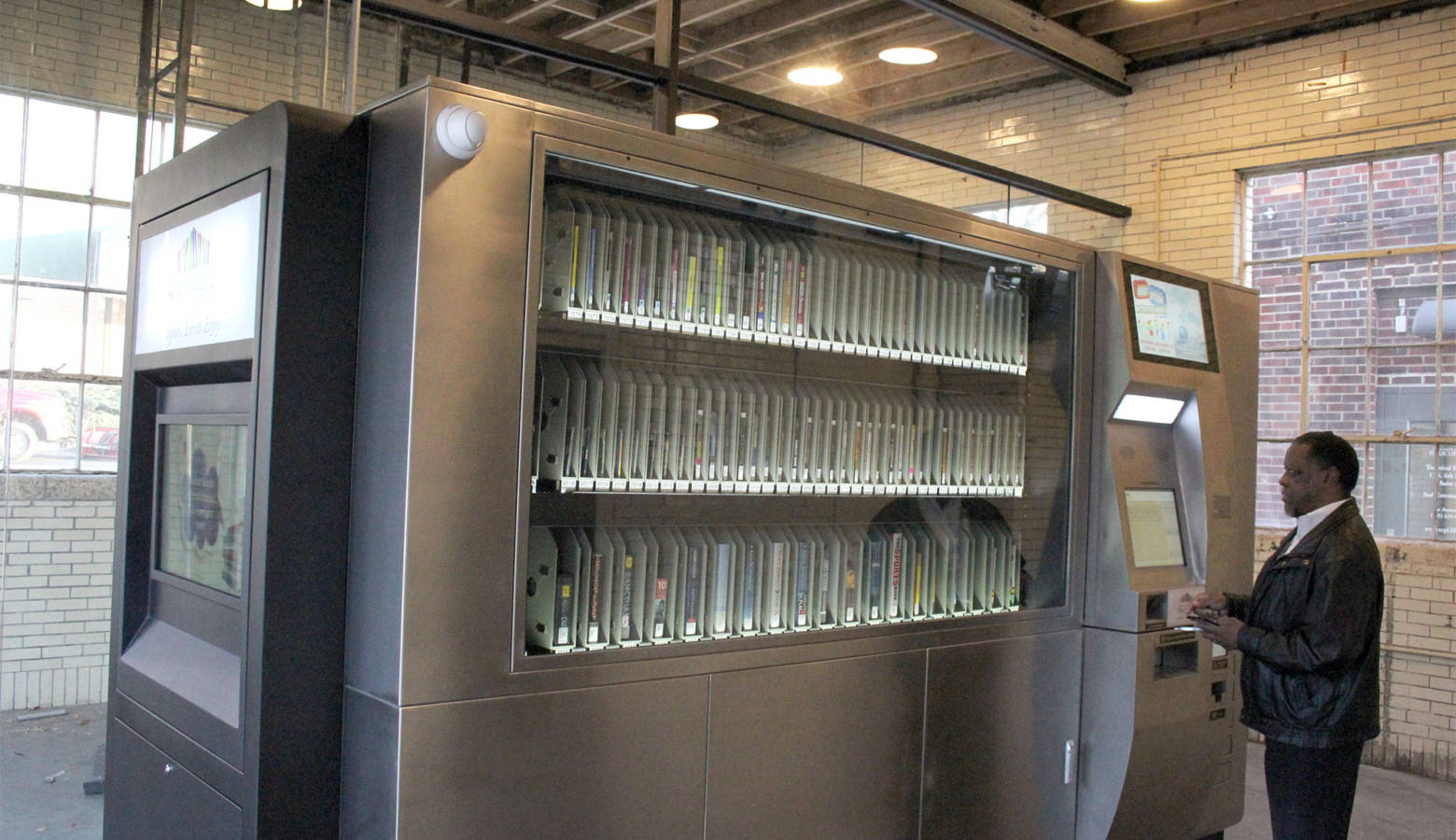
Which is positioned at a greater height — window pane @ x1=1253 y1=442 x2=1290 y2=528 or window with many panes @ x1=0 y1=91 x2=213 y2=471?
window with many panes @ x1=0 y1=91 x2=213 y2=471

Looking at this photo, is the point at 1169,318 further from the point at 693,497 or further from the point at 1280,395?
the point at 1280,395

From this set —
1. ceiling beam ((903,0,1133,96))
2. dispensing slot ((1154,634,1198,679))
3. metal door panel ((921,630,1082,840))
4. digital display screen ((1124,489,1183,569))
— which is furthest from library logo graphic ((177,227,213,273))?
ceiling beam ((903,0,1133,96))

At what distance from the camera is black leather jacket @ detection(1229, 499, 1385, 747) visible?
9.61 ft

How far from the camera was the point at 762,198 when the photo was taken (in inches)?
104

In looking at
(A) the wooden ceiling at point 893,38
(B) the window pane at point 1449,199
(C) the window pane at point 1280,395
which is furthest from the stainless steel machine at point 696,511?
(B) the window pane at point 1449,199

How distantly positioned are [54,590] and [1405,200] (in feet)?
21.6

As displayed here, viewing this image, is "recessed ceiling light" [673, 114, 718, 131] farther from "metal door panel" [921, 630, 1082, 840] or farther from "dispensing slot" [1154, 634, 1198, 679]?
"dispensing slot" [1154, 634, 1198, 679]

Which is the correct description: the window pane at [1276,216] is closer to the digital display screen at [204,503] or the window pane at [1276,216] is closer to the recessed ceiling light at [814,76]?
the recessed ceiling light at [814,76]

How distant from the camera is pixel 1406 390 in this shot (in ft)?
19.0

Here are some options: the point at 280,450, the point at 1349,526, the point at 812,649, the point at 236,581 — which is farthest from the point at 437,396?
the point at 1349,526

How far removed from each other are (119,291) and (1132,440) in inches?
147

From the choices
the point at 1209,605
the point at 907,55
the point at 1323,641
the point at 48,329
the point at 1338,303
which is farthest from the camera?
the point at 1338,303

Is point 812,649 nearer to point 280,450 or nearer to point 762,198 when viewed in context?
point 762,198

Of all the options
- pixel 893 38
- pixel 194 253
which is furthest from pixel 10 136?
pixel 893 38
